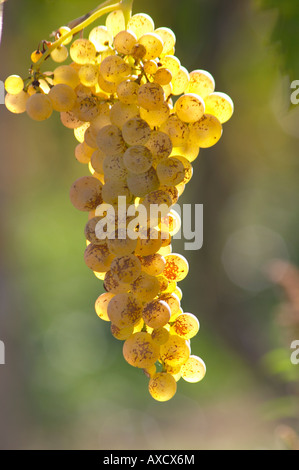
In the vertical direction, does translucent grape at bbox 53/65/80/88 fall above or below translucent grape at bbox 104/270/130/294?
above

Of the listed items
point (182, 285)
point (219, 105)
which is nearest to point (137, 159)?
point (219, 105)

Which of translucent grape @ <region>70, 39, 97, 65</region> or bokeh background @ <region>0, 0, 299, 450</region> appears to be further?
bokeh background @ <region>0, 0, 299, 450</region>

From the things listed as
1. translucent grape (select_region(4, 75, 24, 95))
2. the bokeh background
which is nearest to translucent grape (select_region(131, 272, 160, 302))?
translucent grape (select_region(4, 75, 24, 95))

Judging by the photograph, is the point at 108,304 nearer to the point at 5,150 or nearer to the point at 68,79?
the point at 68,79

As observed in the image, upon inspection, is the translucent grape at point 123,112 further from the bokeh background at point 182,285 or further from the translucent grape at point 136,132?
the bokeh background at point 182,285

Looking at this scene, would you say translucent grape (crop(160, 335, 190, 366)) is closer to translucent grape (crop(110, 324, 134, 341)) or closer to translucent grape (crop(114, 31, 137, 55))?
translucent grape (crop(110, 324, 134, 341))

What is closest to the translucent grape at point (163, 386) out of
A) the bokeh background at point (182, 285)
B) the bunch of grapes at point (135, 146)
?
the bunch of grapes at point (135, 146)

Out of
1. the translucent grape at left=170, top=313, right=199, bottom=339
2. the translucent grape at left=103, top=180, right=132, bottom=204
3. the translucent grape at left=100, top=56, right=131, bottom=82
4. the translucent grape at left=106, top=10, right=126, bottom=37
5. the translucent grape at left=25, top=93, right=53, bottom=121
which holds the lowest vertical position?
the translucent grape at left=170, top=313, right=199, bottom=339
